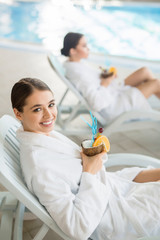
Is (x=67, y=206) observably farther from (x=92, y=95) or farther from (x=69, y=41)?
(x=92, y=95)

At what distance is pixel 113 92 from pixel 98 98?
0.23 m

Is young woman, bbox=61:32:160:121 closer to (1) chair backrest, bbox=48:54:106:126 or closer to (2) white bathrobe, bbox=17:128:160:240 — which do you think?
(1) chair backrest, bbox=48:54:106:126

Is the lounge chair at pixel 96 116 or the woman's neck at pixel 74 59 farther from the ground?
the woman's neck at pixel 74 59

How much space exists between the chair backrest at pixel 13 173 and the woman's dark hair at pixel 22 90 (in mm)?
170

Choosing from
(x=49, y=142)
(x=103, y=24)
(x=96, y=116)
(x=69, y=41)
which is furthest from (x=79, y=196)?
(x=103, y=24)

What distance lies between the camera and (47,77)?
4.86 feet

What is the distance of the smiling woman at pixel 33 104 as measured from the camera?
3.32 feet

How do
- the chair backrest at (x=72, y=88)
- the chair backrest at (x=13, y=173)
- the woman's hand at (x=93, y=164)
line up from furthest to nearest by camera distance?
the chair backrest at (x=72, y=88), the woman's hand at (x=93, y=164), the chair backrest at (x=13, y=173)

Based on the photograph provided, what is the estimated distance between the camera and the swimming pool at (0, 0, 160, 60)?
440 centimetres

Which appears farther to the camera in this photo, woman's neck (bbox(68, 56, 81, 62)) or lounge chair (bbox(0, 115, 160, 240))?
woman's neck (bbox(68, 56, 81, 62))

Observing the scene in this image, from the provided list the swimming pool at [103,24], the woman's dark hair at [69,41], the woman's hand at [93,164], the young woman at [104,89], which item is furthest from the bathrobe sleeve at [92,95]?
the swimming pool at [103,24]

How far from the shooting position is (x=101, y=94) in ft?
7.34

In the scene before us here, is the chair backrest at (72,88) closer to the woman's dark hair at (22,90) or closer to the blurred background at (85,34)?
the blurred background at (85,34)

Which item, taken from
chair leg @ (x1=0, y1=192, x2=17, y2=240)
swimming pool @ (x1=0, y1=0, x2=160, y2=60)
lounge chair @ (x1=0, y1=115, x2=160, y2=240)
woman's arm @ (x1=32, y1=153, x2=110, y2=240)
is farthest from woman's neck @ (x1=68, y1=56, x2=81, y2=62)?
swimming pool @ (x1=0, y1=0, x2=160, y2=60)
